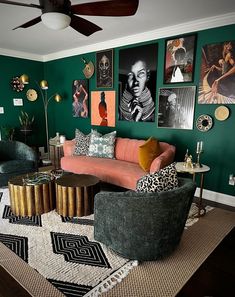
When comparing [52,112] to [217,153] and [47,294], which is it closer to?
[217,153]

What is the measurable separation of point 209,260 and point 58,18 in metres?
2.56

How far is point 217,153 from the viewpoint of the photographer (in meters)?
3.34

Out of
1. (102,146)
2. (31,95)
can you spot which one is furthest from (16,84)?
(102,146)

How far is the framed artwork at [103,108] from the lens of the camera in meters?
4.56

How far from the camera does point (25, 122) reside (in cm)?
545

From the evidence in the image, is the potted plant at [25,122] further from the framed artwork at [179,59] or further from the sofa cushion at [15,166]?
the framed artwork at [179,59]

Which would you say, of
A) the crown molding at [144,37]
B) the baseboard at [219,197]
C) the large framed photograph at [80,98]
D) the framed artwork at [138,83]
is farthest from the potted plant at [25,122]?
the baseboard at [219,197]

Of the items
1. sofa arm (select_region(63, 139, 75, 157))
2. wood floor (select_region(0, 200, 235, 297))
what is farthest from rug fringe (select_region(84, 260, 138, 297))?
sofa arm (select_region(63, 139, 75, 157))

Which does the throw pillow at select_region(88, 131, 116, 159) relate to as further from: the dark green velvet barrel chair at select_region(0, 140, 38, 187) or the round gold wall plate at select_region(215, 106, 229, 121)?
the round gold wall plate at select_region(215, 106, 229, 121)

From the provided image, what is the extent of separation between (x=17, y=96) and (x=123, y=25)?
11.0 feet

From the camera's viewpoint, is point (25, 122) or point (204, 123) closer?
point (204, 123)

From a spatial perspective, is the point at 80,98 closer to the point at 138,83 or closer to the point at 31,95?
the point at 31,95

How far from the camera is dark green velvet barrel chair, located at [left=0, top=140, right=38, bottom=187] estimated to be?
3.66 meters

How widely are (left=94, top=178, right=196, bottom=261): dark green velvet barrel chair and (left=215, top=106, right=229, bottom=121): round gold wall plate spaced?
1628 mm
